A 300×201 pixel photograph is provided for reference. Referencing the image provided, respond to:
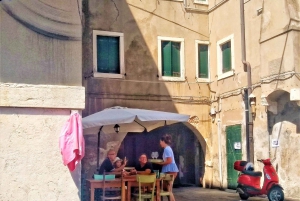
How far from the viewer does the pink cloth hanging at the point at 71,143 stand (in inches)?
239

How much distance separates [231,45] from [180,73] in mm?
2033

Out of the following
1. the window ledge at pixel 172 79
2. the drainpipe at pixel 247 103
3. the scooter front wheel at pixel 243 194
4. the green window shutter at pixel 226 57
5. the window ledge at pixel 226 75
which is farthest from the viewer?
the window ledge at pixel 172 79

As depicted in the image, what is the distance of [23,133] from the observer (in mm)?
6188

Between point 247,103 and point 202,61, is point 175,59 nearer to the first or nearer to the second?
point 202,61

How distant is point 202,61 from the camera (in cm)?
1625

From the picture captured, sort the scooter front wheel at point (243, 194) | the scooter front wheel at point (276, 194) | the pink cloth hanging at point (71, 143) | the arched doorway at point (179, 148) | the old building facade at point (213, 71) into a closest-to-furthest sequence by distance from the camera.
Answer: the pink cloth hanging at point (71, 143) → the scooter front wheel at point (276, 194) → the scooter front wheel at point (243, 194) → the old building facade at point (213, 71) → the arched doorway at point (179, 148)

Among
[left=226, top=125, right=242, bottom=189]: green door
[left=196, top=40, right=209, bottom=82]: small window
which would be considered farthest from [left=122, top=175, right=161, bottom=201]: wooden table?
[left=196, top=40, right=209, bottom=82]: small window

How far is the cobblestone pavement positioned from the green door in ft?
1.46

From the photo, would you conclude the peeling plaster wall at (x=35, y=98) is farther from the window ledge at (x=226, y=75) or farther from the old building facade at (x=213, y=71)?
the window ledge at (x=226, y=75)

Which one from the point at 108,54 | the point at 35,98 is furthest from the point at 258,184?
the point at 35,98

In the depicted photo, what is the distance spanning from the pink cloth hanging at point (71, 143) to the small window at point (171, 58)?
9.39 m

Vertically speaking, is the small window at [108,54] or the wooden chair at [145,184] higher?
the small window at [108,54]

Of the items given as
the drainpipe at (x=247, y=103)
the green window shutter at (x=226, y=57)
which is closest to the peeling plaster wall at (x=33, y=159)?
the drainpipe at (x=247, y=103)

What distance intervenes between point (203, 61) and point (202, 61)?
4 centimetres
